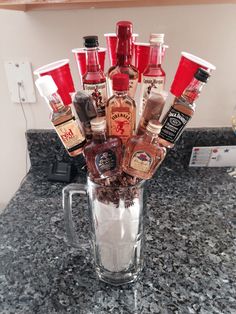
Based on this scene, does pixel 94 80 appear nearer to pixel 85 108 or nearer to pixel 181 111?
pixel 85 108

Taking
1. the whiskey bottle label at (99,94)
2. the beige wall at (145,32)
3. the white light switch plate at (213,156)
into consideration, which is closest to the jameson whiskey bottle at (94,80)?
the whiskey bottle label at (99,94)

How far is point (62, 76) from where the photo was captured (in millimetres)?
520

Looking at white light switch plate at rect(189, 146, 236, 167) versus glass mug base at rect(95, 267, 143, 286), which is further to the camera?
white light switch plate at rect(189, 146, 236, 167)

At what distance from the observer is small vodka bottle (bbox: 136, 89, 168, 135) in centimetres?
47

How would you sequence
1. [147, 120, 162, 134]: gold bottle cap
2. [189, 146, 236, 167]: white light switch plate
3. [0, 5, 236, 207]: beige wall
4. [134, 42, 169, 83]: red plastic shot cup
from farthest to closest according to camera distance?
1. [189, 146, 236, 167]: white light switch plate
2. [0, 5, 236, 207]: beige wall
3. [134, 42, 169, 83]: red plastic shot cup
4. [147, 120, 162, 134]: gold bottle cap

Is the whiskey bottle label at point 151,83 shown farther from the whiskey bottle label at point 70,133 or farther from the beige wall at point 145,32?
the beige wall at point 145,32

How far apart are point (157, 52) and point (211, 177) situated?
49 centimetres

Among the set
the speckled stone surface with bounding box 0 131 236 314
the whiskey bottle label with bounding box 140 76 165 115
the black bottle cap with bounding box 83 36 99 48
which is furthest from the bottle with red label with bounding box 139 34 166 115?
the speckled stone surface with bounding box 0 131 236 314

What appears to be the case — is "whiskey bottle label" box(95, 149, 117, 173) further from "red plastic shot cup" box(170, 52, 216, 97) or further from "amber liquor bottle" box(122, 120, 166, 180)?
"red plastic shot cup" box(170, 52, 216, 97)

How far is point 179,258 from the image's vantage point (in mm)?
621

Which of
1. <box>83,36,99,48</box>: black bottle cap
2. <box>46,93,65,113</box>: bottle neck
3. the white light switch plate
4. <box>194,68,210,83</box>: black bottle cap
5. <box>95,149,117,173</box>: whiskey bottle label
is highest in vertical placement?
<box>83,36,99,48</box>: black bottle cap

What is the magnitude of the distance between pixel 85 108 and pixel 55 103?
0.05m

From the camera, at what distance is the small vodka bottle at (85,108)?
470 millimetres

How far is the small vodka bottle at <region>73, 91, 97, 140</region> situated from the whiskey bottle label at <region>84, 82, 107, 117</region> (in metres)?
0.02
